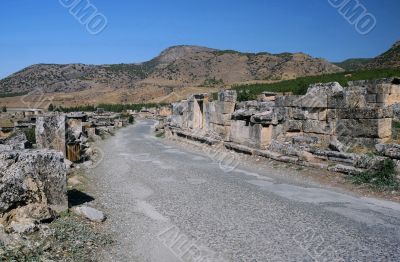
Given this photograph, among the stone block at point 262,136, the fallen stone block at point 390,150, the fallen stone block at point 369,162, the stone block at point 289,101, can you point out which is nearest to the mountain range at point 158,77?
the stone block at point 289,101

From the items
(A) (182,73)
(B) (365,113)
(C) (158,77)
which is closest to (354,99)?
(B) (365,113)

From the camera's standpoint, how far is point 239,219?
677 cm

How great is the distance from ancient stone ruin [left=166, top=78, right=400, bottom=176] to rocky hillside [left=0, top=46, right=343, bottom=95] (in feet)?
265

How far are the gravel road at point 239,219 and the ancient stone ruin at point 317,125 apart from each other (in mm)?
1362

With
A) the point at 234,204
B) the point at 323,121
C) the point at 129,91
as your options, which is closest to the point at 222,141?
the point at 323,121

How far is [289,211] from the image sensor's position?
716 cm

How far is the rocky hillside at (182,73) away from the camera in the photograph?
110062 millimetres

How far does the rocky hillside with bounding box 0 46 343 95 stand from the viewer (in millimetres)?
110062

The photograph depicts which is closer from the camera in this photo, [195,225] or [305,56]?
[195,225]

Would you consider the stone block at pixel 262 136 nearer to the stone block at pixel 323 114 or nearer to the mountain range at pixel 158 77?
the stone block at pixel 323 114

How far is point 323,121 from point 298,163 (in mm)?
2458

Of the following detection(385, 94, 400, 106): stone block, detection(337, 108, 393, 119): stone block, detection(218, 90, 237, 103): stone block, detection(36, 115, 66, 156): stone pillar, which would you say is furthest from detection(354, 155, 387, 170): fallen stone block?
detection(36, 115, 66, 156): stone pillar

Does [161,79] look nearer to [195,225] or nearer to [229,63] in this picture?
[229,63]

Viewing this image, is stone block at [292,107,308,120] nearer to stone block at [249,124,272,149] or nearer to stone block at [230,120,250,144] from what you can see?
stone block at [249,124,272,149]
